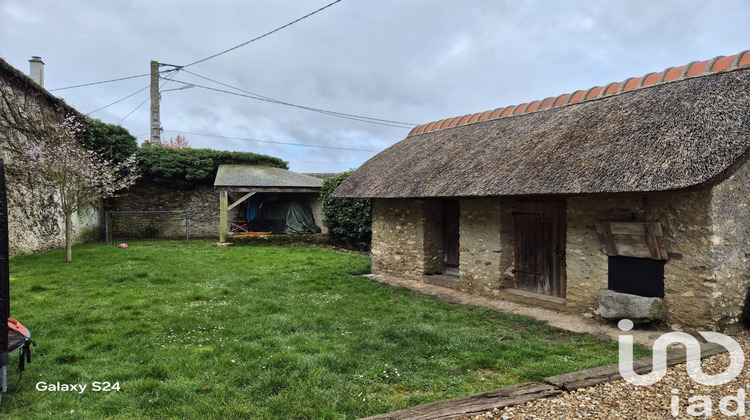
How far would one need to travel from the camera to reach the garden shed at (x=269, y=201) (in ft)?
50.9

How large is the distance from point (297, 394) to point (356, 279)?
17.9 ft

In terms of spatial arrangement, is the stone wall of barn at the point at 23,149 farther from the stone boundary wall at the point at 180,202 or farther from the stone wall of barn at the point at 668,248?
the stone wall of barn at the point at 668,248

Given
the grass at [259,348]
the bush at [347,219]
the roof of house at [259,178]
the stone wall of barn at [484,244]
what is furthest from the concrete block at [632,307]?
the roof of house at [259,178]

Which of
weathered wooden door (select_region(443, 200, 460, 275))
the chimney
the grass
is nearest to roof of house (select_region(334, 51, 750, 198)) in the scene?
weathered wooden door (select_region(443, 200, 460, 275))

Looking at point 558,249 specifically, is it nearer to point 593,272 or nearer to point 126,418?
point 593,272

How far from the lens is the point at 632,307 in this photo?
5.12 m

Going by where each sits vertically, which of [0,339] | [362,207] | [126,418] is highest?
[362,207]

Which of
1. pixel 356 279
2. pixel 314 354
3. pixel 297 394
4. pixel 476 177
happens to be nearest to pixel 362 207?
pixel 356 279

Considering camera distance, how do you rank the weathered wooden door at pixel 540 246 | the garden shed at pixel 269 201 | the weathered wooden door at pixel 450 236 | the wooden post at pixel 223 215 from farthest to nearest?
the garden shed at pixel 269 201
the wooden post at pixel 223 215
the weathered wooden door at pixel 450 236
the weathered wooden door at pixel 540 246

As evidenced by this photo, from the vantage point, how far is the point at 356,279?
8.79 metres

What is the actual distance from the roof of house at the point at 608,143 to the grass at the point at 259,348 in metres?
1.91

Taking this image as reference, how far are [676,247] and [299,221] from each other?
1399 cm

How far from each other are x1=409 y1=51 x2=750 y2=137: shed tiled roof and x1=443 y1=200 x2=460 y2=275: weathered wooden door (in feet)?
6.83

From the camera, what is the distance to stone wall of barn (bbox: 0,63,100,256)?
9914 millimetres
